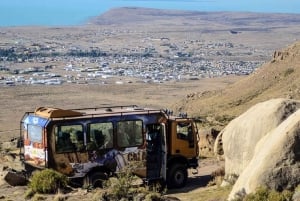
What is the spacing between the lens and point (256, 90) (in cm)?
4634

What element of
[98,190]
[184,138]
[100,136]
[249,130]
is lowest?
[98,190]

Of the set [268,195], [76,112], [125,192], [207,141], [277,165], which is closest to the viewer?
[268,195]

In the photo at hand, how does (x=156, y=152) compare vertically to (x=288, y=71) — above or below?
above

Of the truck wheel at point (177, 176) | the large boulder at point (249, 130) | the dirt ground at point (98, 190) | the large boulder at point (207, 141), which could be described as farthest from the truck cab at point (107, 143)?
the large boulder at point (207, 141)

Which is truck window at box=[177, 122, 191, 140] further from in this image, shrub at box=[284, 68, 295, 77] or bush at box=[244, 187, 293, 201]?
shrub at box=[284, 68, 295, 77]

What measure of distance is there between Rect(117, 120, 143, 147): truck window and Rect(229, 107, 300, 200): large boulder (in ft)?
15.4

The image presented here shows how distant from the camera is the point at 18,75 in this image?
85.2 metres

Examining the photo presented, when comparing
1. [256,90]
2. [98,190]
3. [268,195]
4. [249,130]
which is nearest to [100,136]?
[98,190]

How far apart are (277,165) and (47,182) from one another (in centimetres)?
589

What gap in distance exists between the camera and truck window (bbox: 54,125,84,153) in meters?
18.8

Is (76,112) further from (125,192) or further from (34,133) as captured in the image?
(125,192)

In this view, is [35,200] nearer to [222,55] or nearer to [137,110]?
[137,110]

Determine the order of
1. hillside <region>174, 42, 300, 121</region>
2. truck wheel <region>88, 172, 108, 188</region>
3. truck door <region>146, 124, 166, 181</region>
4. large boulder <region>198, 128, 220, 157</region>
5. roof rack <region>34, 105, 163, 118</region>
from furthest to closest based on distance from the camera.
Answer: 1. hillside <region>174, 42, 300, 121</region>
2. large boulder <region>198, 128, 220, 157</region>
3. truck door <region>146, 124, 166, 181</region>
4. truck wheel <region>88, 172, 108, 188</region>
5. roof rack <region>34, 105, 163, 118</region>

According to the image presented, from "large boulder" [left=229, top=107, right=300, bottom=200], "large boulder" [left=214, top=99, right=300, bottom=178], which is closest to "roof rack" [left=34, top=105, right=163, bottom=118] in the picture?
"large boulder" [left=214, top=99, right=300, bottom=178]
